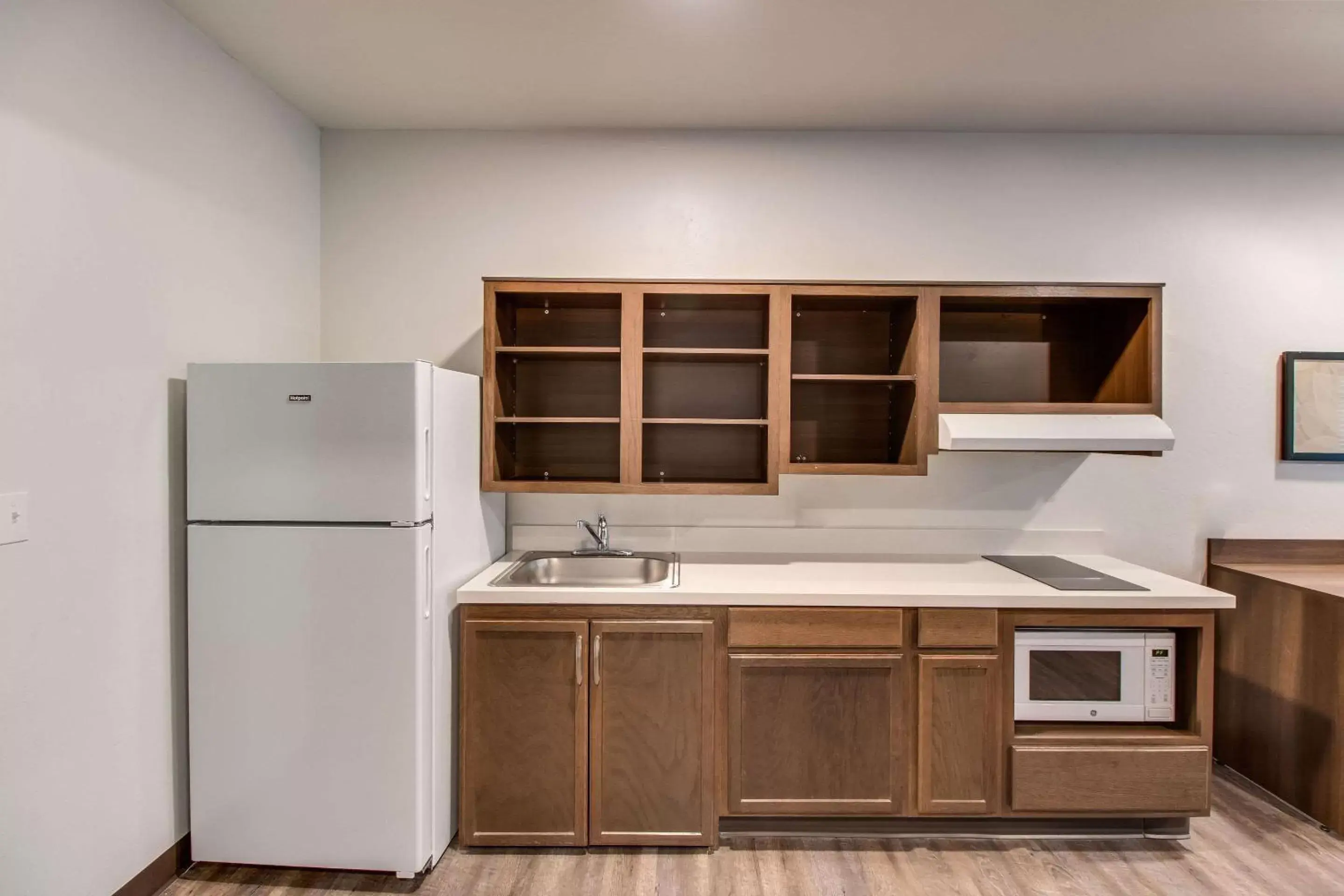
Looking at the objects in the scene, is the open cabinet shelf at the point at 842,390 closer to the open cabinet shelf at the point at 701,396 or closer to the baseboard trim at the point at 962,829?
the open cabinet shelf at the point at 701,396

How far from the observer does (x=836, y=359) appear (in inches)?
116

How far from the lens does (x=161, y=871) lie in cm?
211

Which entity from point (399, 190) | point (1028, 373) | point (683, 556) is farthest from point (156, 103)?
point (1028, 373)

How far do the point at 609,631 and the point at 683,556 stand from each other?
67 centimetres

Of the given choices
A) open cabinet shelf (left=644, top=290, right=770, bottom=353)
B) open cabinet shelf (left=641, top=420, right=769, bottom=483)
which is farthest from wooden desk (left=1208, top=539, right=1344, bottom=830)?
open cabinet shelf (left=644, top=290, right=770, bottom=353)

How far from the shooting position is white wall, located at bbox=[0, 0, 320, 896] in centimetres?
167

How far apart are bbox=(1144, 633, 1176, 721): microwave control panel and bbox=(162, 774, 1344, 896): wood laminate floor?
0.45 m

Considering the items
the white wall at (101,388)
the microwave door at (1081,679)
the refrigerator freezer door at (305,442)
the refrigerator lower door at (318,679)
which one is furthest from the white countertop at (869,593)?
the white wall at (101,388)

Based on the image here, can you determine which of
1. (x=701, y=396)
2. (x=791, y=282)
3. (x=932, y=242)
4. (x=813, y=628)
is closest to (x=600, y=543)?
(x=701, y=396)

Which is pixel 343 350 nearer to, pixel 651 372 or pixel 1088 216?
pixel 651 372

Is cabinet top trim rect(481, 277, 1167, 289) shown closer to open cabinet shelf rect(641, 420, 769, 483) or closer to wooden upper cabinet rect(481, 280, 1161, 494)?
wooden upper cabinet rect(481, 280, 1161, 494)

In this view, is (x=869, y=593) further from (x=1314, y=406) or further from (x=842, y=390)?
(x=1314, y=406)

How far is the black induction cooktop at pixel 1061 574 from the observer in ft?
7.91

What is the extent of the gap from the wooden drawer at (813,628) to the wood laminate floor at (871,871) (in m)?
0.69
